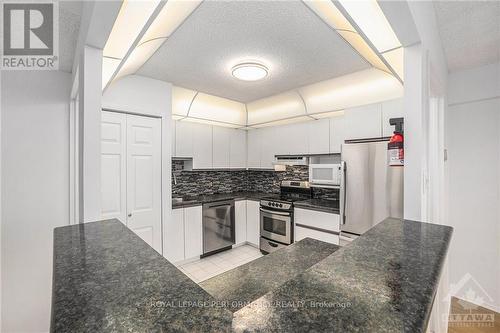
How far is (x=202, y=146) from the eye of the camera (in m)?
3.72

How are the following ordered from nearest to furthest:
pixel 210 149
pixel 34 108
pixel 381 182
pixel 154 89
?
pixel 34 108 → pixel 381 182 → pixel 154 89 → pixel 210 149

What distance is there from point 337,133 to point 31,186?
347 centimetres

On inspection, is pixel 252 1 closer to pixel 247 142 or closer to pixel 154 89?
pixel 154 89

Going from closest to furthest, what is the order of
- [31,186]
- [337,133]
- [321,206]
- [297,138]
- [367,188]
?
[31,186] → [367,188] → [321,206] → [337,133] → [297,138]

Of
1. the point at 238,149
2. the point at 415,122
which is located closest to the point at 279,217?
the point at 238,149

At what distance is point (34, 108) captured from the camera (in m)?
2.13

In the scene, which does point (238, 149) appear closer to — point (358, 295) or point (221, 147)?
point (221, 147)

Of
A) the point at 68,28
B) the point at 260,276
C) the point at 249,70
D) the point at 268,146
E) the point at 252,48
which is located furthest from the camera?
the point at 268,146

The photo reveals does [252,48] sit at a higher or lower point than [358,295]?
higher

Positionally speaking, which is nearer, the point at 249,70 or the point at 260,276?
the point at 260,276

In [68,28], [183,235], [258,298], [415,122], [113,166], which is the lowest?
[183,235]

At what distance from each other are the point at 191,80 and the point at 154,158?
107cm

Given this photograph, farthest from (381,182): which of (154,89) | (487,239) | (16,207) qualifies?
(16,207)

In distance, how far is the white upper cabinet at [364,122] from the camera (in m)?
2.60
